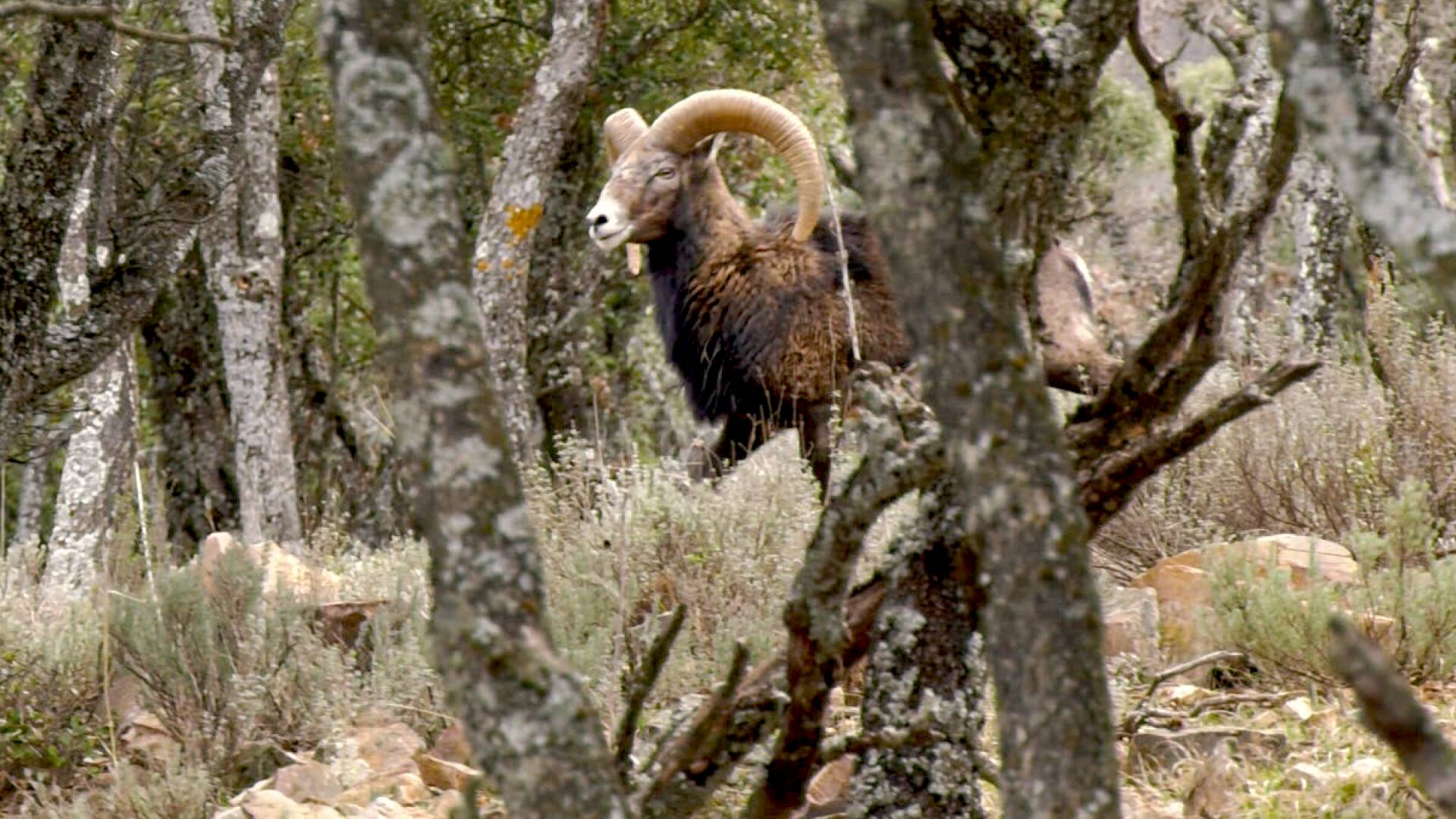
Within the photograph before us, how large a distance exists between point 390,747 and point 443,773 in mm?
385

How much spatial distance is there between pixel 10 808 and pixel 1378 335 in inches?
205

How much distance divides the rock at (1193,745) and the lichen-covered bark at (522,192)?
4987mm

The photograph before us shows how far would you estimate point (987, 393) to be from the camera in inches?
105

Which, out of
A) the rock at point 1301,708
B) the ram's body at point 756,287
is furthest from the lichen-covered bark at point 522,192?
the rock at point 1301,708

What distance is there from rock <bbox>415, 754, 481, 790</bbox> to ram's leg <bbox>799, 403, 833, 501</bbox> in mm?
3361

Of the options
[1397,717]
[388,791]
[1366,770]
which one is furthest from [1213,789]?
[1397,717]

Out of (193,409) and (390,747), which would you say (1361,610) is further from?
(193,409)

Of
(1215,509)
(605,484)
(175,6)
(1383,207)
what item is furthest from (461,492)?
(175,6)

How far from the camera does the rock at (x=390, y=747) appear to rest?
210 inches

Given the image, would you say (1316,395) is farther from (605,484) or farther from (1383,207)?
(1383,207)

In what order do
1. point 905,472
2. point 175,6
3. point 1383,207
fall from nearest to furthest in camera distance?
point 1383,207 → point 905,472 → point 175,6

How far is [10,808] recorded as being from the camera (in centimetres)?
562

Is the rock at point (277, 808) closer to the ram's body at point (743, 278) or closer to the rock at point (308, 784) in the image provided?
the rock at point (308, 784)

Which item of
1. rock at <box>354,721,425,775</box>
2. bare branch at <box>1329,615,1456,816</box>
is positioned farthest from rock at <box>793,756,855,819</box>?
bare branch at <box>1329,615,1456,816</box>
